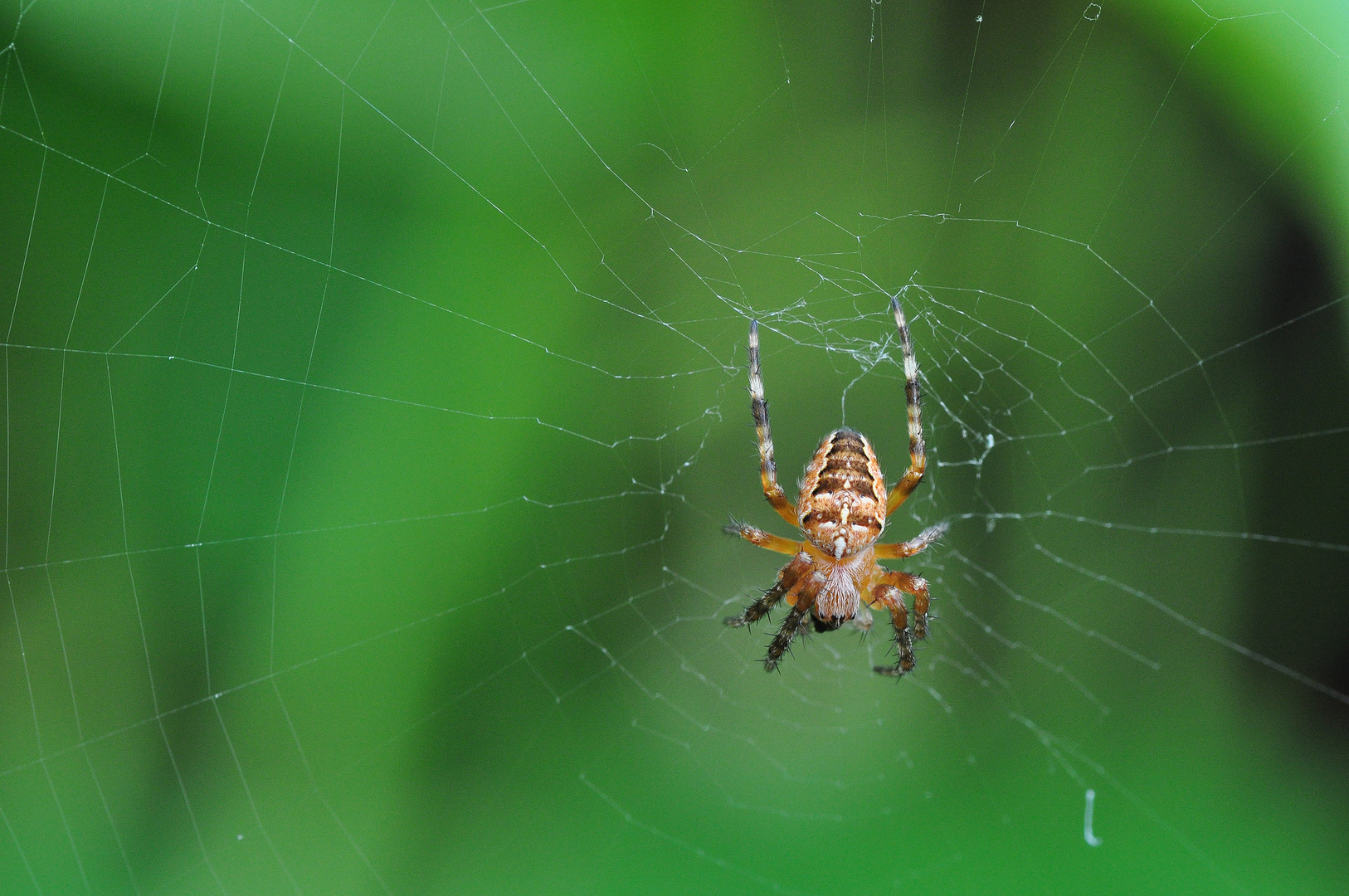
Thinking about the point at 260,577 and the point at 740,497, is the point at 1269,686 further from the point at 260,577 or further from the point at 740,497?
the point at 260,577

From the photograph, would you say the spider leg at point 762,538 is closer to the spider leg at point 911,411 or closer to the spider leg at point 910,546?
the spider leg at point 910,546

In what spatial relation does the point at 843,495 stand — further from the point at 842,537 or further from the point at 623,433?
the point at 623,433

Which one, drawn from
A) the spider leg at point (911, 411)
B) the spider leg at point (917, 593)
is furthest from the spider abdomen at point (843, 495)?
the spider leg at point (917, 593)

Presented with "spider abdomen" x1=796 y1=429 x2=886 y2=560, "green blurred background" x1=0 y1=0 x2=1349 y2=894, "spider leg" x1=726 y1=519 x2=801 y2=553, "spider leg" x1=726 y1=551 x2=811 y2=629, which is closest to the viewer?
"green blurred background" x1=0 y1=0 x2=1349 y2=894

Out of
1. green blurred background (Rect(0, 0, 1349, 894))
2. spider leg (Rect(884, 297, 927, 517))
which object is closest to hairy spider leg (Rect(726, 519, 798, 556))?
green blurred background (Rect(0, 0, 1349, 894))

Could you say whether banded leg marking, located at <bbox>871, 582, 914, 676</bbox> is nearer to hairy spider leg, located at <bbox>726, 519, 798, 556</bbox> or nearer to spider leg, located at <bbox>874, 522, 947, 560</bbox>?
spider leg, located at <bbox>874, 522, 947, 560</bbox>

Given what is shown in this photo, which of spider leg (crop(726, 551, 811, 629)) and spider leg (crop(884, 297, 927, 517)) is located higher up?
spider leg (crop(884, 297, 927, 517))
